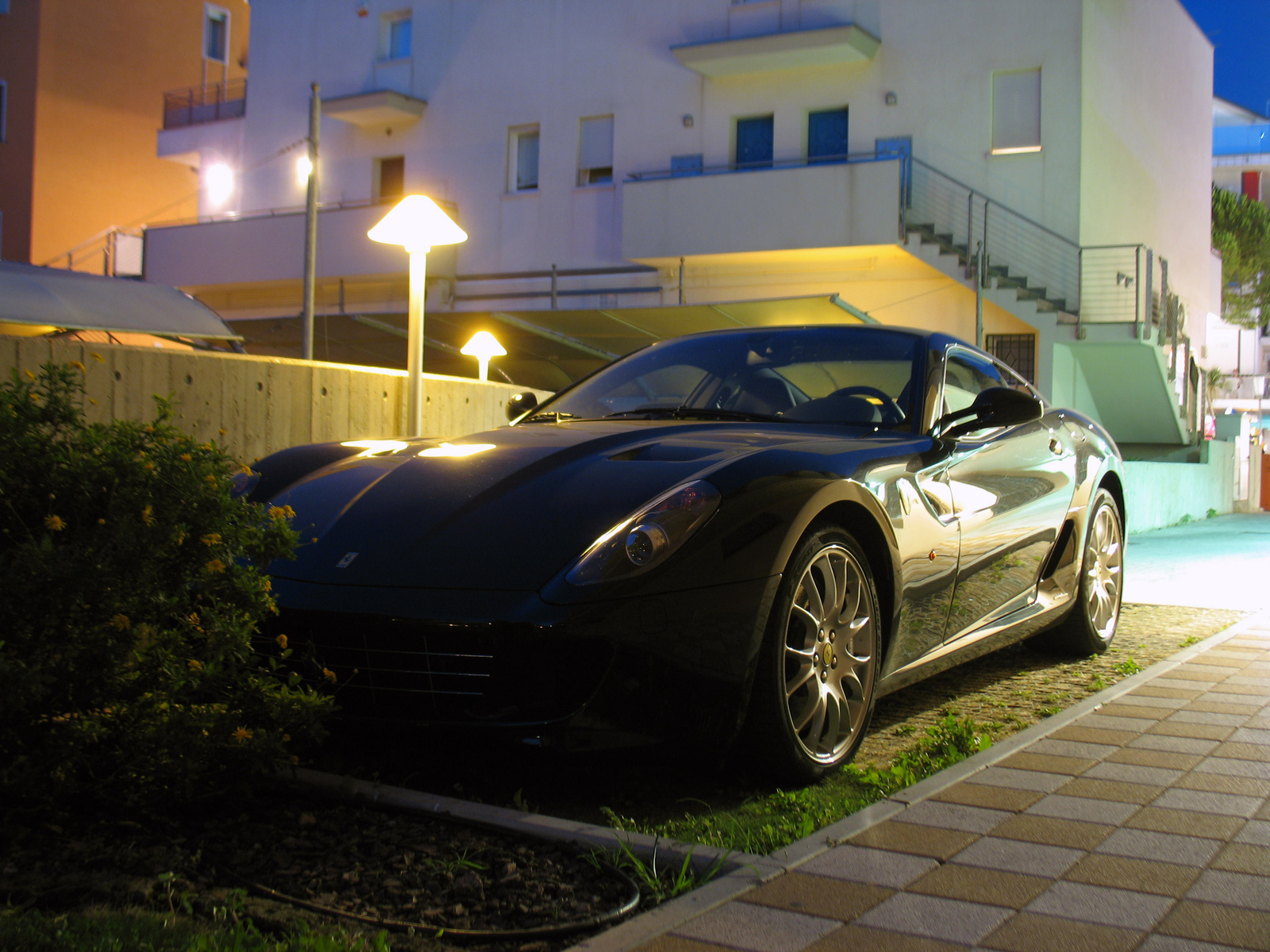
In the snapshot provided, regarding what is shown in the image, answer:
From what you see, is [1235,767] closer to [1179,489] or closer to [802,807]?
[802,807]

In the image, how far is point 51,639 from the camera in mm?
2607

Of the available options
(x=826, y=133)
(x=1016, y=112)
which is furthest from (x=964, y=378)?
(x=826, y=133)

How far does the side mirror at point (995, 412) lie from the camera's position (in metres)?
4.18

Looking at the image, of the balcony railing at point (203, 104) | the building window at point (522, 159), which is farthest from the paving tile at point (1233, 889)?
the balcony railing at point (203, 104)

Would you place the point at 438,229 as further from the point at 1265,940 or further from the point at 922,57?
Answer: the point at 922,57

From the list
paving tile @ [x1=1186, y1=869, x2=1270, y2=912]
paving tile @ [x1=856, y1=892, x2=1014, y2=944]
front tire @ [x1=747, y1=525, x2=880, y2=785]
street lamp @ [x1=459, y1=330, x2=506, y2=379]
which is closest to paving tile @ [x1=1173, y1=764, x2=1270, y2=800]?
paving tile @ [x1=1186, y1=869, x2=1270, y2=912]

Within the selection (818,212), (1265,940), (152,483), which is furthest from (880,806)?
(818,212)

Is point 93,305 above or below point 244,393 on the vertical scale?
above

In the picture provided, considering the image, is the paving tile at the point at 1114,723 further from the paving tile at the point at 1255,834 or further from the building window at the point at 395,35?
the building window at the point at 395,35

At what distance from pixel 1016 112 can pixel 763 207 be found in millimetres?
4557

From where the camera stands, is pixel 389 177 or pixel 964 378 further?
pixel 389 177

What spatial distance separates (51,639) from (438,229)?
734 cm

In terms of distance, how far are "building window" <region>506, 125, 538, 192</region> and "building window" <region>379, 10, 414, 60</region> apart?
3.88 metres

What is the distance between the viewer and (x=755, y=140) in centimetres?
2392
